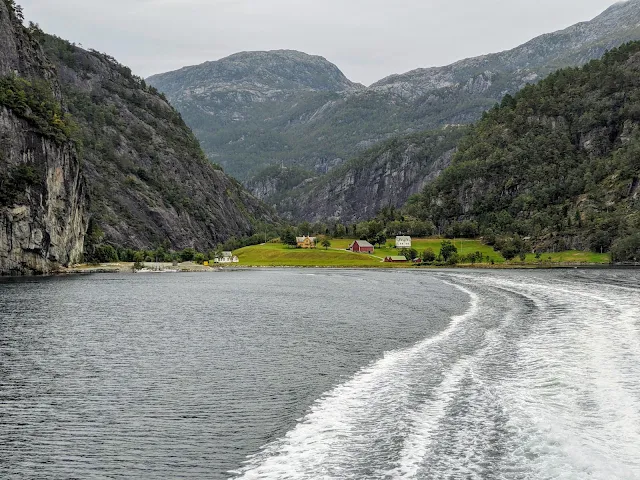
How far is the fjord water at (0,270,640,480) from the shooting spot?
851 inches

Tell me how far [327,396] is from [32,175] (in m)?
159

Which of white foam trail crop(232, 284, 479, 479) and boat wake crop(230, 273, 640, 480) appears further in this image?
white foam trail crop(232, 284, 479, 479)

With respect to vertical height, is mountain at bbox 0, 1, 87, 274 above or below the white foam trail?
above

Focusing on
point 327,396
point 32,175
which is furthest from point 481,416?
point 32,175

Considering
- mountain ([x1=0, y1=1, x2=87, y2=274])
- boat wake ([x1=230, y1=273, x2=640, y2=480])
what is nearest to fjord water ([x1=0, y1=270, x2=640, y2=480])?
boat wake ([x1=230, y1=273, x2=640, y2=480])

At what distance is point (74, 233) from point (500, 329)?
172 meters

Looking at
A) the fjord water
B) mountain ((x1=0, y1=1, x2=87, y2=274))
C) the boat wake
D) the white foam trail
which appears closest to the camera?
the boat wake

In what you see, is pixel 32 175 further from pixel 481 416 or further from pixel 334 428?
pixel 481 416

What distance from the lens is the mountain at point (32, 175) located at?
158875 mm

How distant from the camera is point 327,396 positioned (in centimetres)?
3125

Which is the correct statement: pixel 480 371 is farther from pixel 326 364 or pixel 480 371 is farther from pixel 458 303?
pixel 458 303

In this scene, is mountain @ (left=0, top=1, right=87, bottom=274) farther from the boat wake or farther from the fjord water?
the boat wake

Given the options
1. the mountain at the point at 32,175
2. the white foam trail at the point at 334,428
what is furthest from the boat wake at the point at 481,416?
the mountain at the point at 32,175

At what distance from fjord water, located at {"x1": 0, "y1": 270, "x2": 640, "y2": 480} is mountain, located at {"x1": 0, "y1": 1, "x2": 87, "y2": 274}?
107 m
